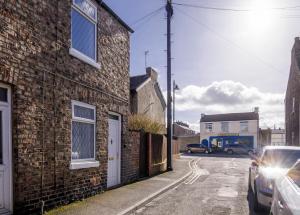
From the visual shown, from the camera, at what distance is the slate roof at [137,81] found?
25.0 meters

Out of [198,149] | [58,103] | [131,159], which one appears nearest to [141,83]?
[131,159]

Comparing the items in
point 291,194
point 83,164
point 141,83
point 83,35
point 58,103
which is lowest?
point 83,164

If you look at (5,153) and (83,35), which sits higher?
(83,35)

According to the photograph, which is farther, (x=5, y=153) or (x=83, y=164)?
(x=83, y=164)

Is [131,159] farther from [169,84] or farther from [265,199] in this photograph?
[169,84]

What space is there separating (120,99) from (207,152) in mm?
35872

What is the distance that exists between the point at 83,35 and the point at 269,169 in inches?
244

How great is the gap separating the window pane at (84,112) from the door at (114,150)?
4.66 feet

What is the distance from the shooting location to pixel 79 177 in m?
8.37

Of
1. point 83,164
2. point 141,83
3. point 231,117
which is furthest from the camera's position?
point 231,117

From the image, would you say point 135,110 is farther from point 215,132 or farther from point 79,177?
point 215,132

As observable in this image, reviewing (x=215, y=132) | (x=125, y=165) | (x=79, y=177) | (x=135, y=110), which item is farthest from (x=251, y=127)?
(x=79, y=177)

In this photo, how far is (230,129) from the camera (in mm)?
54594

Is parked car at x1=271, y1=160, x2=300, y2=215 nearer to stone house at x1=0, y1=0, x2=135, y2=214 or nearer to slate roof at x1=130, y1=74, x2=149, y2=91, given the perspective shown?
stone house at x1=0, y1=0, x2=135, y2=214
